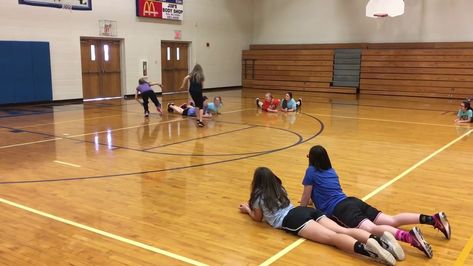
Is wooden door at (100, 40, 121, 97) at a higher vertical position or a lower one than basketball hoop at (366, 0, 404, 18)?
lower

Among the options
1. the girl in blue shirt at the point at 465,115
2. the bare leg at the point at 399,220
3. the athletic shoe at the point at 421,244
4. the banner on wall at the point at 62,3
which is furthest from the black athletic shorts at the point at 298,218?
the banner on wall at the point at 62,3

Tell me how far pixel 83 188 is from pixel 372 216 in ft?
11.9

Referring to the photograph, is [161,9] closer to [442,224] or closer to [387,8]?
[387,8]

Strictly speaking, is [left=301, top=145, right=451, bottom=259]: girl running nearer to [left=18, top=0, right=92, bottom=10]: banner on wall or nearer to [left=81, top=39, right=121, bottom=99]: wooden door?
[left=18, top=0, right=92, bottom=10]: banner on wall

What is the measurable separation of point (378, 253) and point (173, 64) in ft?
61.0

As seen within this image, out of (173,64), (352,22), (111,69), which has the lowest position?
(111,69)

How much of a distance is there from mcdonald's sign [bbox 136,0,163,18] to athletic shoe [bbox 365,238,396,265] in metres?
17.0

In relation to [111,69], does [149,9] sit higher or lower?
higher

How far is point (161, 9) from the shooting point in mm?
19703

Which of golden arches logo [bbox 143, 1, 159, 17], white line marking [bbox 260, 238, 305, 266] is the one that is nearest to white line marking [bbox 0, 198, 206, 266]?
white line marking [bbox 260, 238, 305, 266]

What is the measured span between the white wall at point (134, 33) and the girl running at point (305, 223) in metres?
13.3

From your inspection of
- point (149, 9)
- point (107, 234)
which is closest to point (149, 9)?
point (149, 9)

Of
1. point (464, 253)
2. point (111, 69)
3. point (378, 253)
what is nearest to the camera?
point (378, 253)

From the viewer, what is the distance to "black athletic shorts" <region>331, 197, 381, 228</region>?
4.22 m
